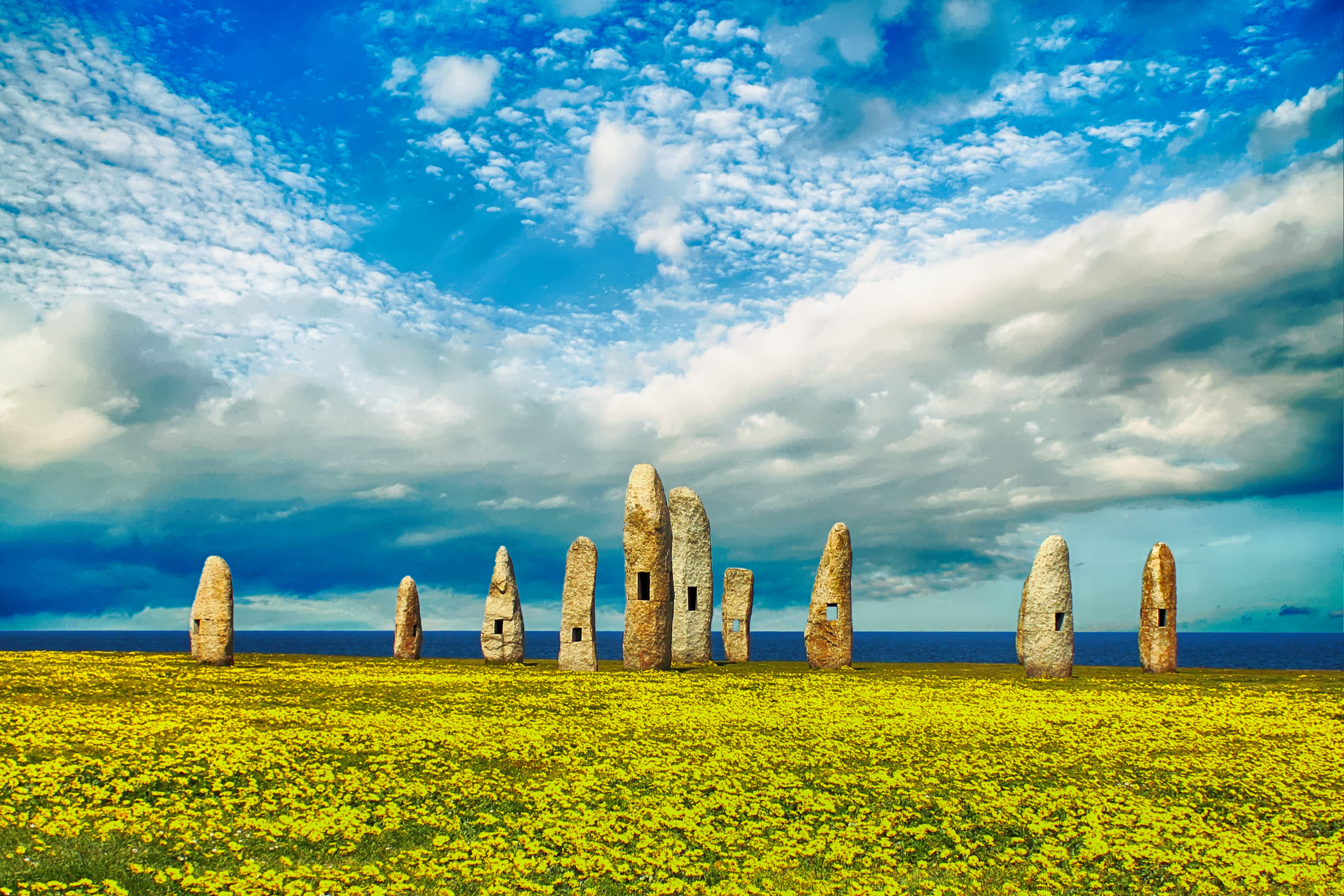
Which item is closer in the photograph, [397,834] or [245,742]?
[397,834]

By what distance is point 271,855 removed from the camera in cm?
1012

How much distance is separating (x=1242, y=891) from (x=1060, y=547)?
2034 centimetres

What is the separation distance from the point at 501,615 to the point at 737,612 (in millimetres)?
10067

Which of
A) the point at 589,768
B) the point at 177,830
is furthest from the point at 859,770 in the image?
the point at 177,830

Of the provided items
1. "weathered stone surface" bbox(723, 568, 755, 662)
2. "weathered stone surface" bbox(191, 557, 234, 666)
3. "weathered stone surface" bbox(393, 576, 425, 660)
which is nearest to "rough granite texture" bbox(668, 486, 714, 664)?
"weathered stone surface" bbox(723, 568, 755, 662)

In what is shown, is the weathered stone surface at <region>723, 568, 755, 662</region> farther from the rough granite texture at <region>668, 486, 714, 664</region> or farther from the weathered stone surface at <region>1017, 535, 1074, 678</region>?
the weathered stone surface at <region>1017, 535, 1074, 678</region>

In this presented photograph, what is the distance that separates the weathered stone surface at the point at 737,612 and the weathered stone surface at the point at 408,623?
1284 centimetres

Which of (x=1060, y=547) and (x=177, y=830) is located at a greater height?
(x=1060, y=547)

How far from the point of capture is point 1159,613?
32.3 m

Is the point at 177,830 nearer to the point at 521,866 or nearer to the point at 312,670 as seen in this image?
the point at 521,866

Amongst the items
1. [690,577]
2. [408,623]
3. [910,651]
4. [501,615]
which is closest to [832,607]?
[690,577]

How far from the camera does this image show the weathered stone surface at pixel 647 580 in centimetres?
2931

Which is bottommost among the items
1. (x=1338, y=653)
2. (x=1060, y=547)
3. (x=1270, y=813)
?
(x=1338, y=653)

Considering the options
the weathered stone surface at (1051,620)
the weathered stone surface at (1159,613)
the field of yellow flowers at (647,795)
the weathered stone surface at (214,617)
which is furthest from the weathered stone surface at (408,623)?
the weathered stone surface at (1159,613)
